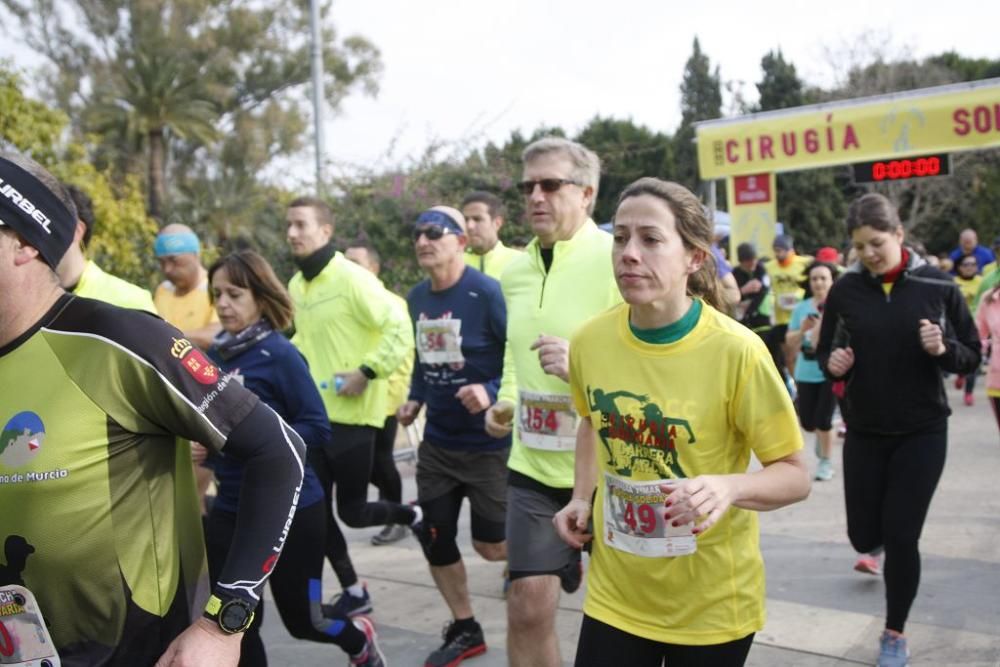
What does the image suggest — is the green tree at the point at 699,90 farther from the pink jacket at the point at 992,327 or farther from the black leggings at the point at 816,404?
the pink jacket at the point at 992,327

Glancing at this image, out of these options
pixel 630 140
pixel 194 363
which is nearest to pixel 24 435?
pixel 194 363

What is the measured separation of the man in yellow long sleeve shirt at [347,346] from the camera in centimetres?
537

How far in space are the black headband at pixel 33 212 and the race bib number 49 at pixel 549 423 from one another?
212 cm

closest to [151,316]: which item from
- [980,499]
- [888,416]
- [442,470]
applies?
[442,470]

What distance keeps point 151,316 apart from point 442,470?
2.87m

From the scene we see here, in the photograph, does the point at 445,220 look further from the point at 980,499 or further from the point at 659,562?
the point at 980,499

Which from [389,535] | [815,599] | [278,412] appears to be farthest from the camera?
[389,535]

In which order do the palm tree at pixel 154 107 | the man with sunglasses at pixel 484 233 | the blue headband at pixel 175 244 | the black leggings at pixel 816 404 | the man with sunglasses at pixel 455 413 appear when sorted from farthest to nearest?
the palm tree at pixel 154 107 < the black leggings at pixel 816 404 < the man with sunglasses at pixel 484 233 < the blue headband at pixel 175 244 < the man with sunglasses at pixel 455 413

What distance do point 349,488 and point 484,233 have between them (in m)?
2.41

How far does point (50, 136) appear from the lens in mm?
16469

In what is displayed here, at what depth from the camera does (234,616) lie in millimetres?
1880

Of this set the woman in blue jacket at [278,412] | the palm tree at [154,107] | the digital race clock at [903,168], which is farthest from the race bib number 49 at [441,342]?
the palm tree at [154,107]

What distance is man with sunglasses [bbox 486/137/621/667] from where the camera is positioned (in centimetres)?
356

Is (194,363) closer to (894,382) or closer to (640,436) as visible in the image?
(640,436)
